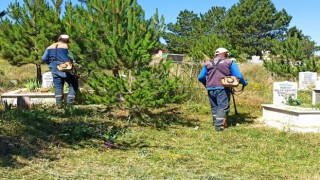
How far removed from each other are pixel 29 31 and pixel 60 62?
264 inches

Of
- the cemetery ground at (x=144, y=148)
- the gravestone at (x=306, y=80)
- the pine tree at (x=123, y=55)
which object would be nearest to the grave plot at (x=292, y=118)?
the cemetery ground at (x=144, y=148)

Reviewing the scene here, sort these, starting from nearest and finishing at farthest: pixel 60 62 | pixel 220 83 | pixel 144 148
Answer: pixel 144 148, pixel 220 83, pixel 60 62

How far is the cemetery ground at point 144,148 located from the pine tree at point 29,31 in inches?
249

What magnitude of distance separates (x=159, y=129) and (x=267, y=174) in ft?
11.0

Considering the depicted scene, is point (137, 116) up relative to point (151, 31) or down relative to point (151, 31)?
down

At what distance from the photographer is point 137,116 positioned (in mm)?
8555

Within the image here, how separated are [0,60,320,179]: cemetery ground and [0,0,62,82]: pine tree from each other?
631 cm

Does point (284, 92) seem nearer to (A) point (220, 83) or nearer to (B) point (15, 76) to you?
(A) point (220, 83)

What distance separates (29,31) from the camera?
15531 mm

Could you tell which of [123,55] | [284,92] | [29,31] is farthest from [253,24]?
[123,55]

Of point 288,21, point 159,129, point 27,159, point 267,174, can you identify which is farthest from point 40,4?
point 288,21

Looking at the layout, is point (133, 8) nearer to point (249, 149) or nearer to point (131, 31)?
point (131, 31)

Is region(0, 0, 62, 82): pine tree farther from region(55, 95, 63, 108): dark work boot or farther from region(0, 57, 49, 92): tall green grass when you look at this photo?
region(55, 95, 63, 108): dark work boot

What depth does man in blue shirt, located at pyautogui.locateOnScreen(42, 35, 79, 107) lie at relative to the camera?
953 cm
